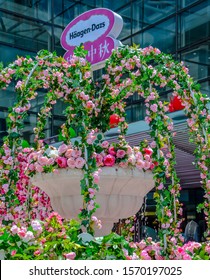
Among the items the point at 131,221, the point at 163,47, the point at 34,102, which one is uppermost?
the point at 163,47

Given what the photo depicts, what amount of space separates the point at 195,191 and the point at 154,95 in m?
8.87

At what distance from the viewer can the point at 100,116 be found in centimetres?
377

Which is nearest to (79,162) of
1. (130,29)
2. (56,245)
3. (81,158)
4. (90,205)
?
(81,158)

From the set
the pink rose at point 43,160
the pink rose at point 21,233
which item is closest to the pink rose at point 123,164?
the pink rose at point 43,160

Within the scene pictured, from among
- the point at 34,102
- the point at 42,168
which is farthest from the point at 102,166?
the point at 34,102

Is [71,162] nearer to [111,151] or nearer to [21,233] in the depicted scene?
[111,151]

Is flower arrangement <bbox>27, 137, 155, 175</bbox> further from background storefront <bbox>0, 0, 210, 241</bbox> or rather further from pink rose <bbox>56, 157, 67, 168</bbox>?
background storefront <bbox>0, 0, 210, 241</bbox>

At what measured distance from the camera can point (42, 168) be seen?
3273mm

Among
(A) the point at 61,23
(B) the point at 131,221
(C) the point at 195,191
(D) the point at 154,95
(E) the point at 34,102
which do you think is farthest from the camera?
(A) the point at 61,23

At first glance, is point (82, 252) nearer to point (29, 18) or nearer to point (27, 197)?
point (27, 197)

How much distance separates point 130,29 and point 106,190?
10938 millimetres

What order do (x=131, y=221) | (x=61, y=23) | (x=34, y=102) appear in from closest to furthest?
1. (x=131, y=221)
2. (x=34, y=102)
3. (x=61, y=23)

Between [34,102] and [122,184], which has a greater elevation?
[34,102]

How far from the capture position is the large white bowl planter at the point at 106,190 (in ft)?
10.5
